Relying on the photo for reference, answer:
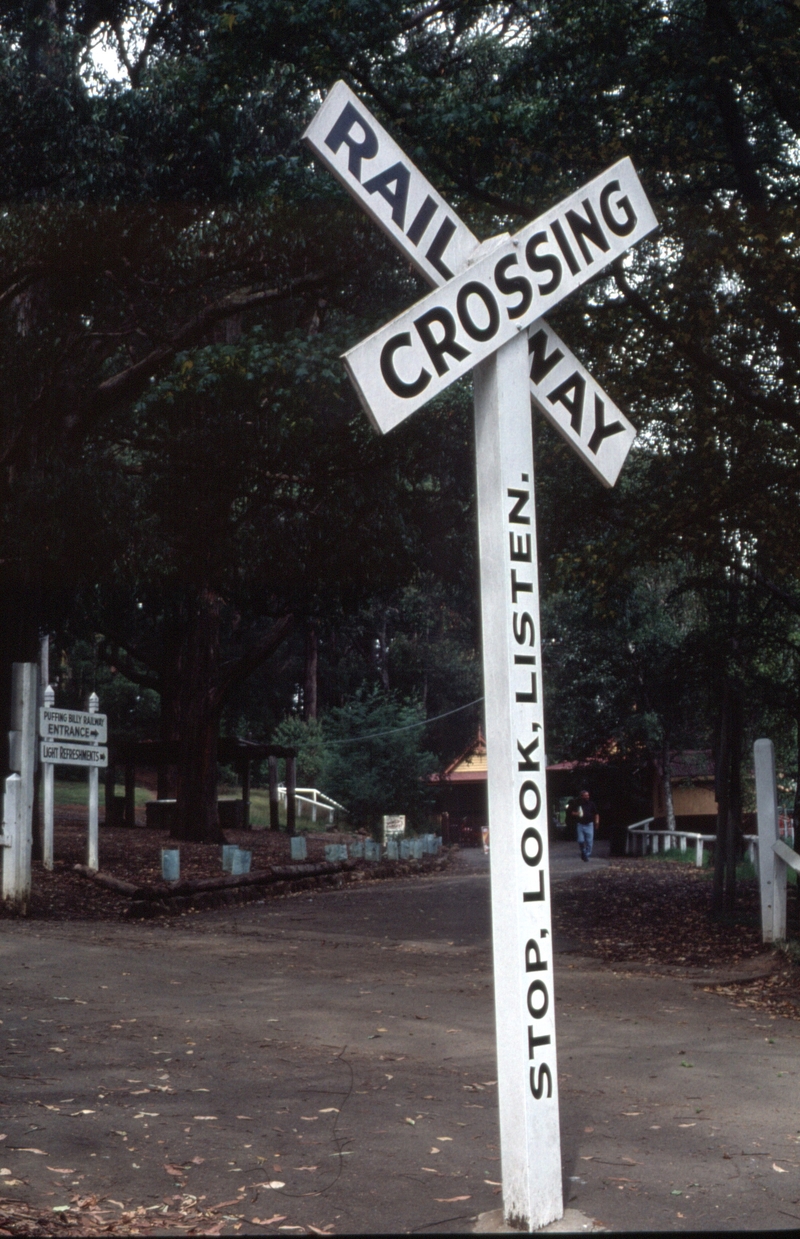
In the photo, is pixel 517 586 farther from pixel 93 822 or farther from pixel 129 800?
pixel 129 800

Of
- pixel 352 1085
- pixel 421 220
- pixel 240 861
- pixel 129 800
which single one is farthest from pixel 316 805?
pixel 421 220

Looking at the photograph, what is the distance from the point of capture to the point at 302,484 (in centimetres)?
1741

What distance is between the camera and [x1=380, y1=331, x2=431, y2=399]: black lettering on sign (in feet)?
11.9

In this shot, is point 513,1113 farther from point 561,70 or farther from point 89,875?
point 89,875

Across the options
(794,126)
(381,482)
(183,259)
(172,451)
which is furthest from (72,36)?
(794,126)

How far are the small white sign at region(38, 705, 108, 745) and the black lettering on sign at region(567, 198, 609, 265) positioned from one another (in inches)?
444

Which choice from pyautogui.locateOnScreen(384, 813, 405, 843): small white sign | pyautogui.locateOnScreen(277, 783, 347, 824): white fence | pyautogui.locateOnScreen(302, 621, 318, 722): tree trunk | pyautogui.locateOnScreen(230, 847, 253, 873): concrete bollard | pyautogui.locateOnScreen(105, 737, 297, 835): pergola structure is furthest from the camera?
pyautogui.locateOnScreen(302, 621, 318, 722): tree trunk

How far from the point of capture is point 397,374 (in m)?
3.66

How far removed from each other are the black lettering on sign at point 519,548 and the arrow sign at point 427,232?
510mm

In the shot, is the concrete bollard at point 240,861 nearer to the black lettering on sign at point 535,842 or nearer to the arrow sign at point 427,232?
the arrow sign at point 427,232

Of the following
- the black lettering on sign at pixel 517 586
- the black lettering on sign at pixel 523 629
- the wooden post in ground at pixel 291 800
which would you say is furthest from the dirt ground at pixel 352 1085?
the wooden post in ground at pixel 291 800

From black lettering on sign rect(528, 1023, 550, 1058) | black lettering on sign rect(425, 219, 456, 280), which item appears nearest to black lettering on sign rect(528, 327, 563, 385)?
black lettering on sign rect(425, 219, 456, 280)

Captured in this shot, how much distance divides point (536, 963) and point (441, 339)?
1.89 m

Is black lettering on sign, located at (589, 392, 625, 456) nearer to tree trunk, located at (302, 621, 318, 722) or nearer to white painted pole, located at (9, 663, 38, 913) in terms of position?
white painted pole, located at (9, 663, 38, 913)
